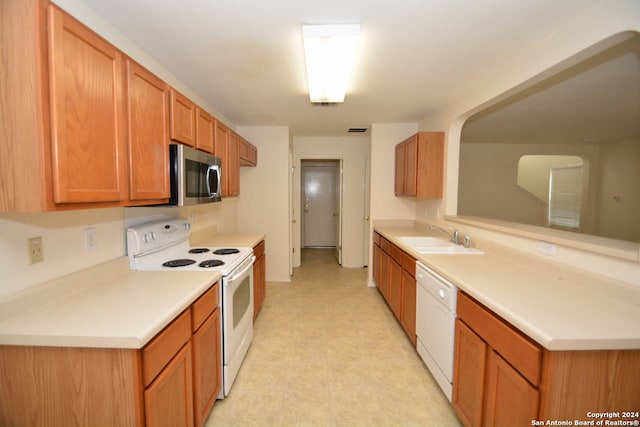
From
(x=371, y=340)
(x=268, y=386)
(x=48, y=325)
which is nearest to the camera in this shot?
(x=48, y=325)

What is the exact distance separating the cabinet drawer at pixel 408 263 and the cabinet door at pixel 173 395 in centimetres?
180

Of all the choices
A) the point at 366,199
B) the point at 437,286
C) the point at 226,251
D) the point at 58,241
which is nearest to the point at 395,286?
the point at 437,286

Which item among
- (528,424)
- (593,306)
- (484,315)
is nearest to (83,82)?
(484,315)

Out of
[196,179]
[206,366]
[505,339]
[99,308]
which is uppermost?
[196,179]

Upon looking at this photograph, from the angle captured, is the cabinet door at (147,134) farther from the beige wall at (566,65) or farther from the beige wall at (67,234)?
the beige wall at (566,65)

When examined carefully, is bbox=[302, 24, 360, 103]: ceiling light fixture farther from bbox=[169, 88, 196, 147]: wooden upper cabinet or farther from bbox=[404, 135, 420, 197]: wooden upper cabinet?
bbox=[404, 135, 420, 197]: wooden upper cabinet

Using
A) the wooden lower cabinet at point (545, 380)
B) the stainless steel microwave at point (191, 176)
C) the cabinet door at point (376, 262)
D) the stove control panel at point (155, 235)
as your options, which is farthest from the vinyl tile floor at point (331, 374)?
the stainless steel microwave at point (191, 176)

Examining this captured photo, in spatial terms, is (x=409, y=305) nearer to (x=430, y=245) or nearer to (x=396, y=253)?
(x=396, y=253)

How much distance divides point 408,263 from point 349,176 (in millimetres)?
2707

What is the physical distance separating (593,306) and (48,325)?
7.58 feet

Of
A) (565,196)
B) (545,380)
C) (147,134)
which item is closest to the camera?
(545,380)

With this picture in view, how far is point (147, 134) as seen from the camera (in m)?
1.51

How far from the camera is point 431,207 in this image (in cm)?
345

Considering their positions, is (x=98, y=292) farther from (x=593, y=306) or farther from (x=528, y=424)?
(x=593, y=306)
